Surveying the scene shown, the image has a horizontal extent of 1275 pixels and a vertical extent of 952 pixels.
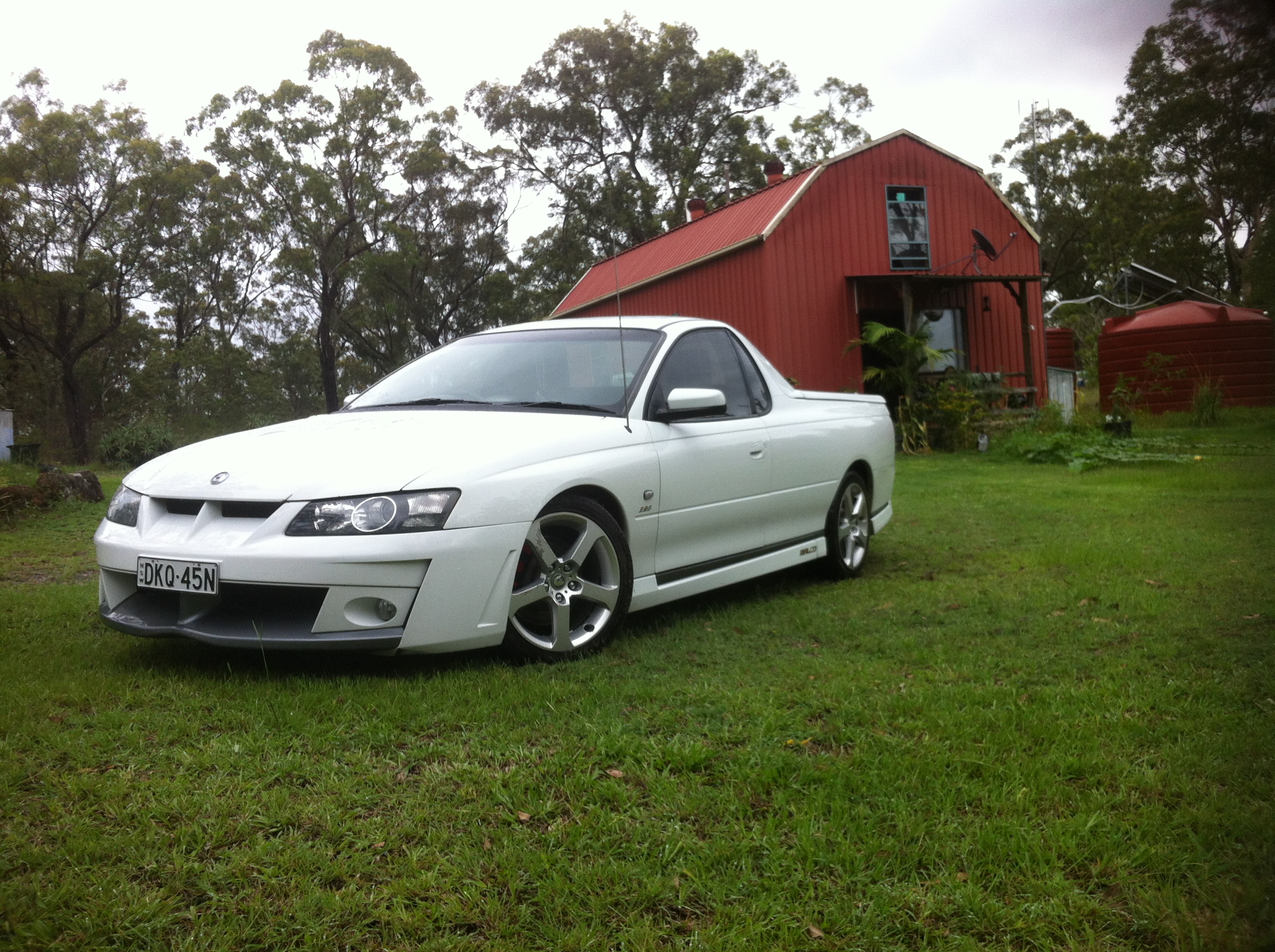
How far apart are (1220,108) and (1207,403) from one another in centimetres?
50

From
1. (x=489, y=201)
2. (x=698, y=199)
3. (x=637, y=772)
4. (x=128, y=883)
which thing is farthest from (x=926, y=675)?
(x=489, y=201)

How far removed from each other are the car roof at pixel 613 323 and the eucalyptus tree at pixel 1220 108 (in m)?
4.45

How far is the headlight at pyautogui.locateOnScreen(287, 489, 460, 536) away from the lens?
11.9ft

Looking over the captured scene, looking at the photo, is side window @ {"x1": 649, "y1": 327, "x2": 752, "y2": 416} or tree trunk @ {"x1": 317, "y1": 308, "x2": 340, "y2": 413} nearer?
side window @ {"x1": 649, "y1": 327, "x2": 752, "y2": 416}

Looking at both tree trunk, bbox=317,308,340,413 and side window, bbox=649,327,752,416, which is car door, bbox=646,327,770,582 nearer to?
side window, bbox=649,327,752,416

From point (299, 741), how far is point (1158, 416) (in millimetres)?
2475

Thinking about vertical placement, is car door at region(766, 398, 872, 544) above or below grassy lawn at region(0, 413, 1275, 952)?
above

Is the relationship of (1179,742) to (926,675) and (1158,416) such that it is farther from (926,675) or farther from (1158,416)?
(1158,416)

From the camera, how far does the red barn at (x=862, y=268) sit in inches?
687

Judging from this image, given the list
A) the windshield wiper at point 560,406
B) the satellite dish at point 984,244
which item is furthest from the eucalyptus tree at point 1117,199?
the satellite dish at point 984,244

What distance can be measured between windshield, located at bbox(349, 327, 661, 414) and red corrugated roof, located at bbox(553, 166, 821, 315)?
40.3 ft

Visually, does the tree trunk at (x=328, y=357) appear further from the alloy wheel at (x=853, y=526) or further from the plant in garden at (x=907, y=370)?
the alloy wheel at (x=853, y=526)

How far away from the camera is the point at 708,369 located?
543 cm

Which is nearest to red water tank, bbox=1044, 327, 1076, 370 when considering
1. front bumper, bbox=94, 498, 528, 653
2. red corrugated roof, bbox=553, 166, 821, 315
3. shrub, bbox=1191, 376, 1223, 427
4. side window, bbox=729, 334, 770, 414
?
red corrugated roof, bbox=553, 166, 821, 315
